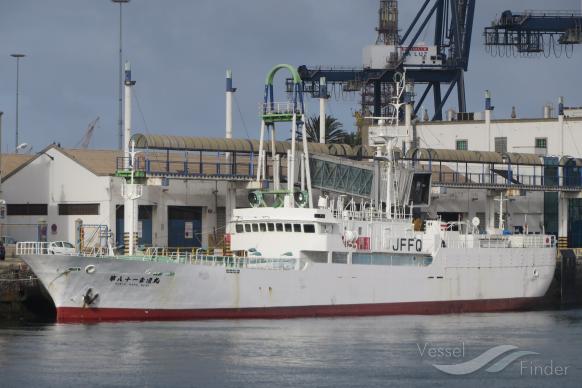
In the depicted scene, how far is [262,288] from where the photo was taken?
66000 mm

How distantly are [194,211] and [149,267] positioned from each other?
69.3ft

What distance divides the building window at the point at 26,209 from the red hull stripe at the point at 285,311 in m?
23.9

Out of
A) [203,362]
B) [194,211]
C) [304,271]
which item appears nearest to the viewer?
[203,362]

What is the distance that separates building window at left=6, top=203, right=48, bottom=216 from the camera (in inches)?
3395

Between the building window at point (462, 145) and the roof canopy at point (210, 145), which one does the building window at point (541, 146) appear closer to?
the building window at point (462, 145)

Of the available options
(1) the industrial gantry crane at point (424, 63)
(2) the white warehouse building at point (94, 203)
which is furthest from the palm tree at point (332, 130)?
(2) the white warehouse building at point (94, 203)

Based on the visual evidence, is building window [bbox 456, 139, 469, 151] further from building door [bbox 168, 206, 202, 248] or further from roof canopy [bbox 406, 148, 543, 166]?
building door [bbox 168, 206, 202, 248]

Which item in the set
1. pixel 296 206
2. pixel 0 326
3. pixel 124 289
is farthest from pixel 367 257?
pixel 0 326

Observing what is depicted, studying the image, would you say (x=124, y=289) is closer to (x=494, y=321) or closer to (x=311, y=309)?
(x=311, y=309)

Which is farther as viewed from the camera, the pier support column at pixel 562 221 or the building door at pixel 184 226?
the pier support column at pixel 562 221

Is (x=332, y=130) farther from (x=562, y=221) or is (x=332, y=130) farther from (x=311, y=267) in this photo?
(x=311, y=267)

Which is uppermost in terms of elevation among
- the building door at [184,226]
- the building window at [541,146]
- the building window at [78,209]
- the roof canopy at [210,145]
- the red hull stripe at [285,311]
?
the building window at [541,146]

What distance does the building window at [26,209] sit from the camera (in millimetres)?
86244

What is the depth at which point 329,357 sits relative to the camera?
177 ft
